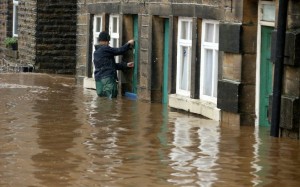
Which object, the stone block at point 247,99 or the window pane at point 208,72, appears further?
the window pane at point 208,72

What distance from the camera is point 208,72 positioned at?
20.3m

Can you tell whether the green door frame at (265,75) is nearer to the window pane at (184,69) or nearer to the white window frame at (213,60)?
the white window frame at (213,60)

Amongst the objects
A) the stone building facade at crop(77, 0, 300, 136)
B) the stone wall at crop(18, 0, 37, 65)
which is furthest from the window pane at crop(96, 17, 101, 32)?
the stone wall at crop(18, 0, 37, 65)

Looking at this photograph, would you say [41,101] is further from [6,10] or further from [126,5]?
[6,10]

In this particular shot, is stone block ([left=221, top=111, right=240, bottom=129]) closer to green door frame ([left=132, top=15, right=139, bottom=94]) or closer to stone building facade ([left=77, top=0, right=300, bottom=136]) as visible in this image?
stone building facade ([left=77, top=0, right=300, bottom=136])

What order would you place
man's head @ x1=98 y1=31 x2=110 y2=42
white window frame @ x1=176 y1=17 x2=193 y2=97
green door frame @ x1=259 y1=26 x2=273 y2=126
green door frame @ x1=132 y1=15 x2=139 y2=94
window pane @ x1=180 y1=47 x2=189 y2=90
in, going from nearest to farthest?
1. green door frame @ x1=259 y1=26 x2=273 y2=126
2. white window frame @ x1=176 y1=17 x2=193 y2=97
3. window pane @ x1=180 y1=47 x2=189 y2=90
4. green door frame @ x1=132 y1=15 x2=139 y2=94
5. man's head @ x1=98 y1=31 x2=110 y2=42

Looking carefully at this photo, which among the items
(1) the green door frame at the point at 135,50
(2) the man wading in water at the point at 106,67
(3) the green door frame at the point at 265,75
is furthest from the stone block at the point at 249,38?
(2) the man wading in water at the point at 106,67

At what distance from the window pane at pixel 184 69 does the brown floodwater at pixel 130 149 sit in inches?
22.6

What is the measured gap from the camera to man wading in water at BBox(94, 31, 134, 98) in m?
24.6

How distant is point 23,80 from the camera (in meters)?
30.0

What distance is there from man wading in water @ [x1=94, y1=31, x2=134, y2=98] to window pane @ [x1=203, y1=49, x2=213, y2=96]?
4344 mm

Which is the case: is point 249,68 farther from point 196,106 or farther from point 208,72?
point 196,106

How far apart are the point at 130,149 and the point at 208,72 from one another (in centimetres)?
536

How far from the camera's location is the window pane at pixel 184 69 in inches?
850
